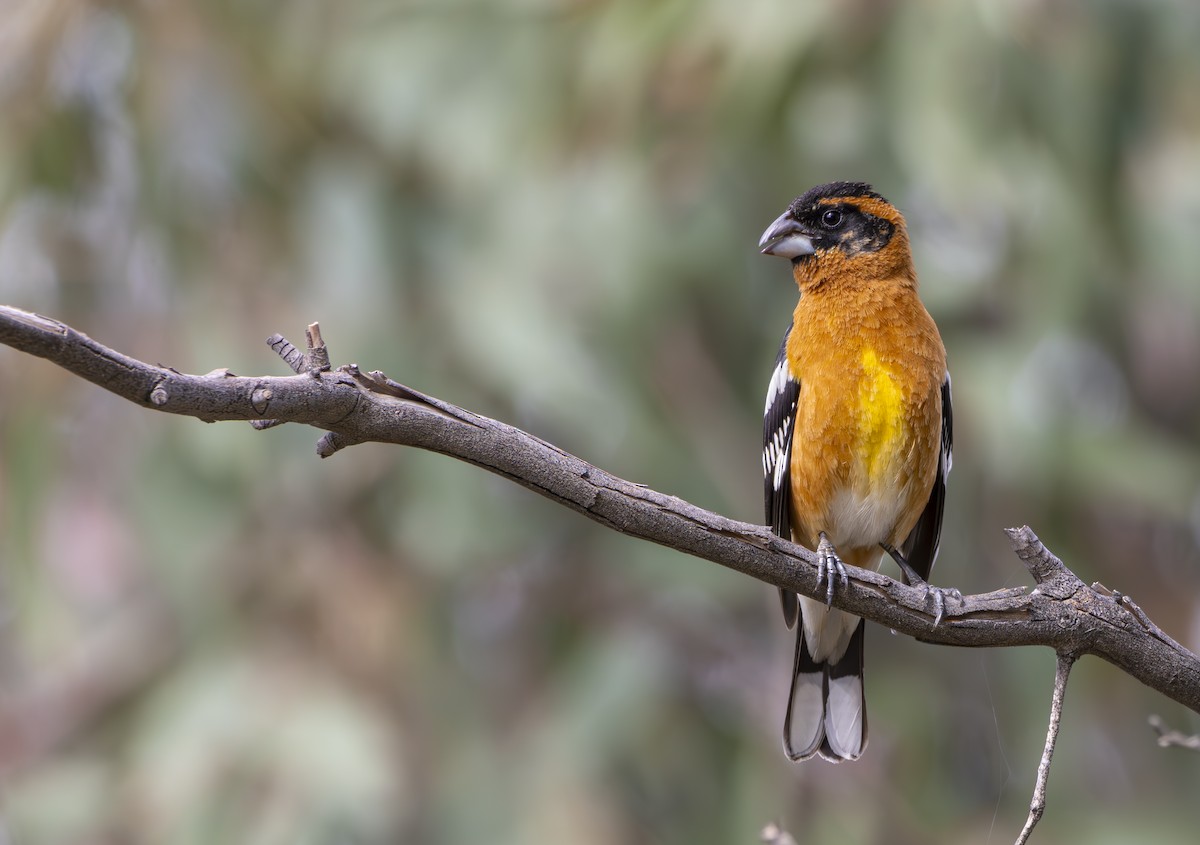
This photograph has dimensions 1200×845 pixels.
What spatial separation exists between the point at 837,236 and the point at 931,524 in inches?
42.7

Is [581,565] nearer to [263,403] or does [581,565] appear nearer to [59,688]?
[59,688]

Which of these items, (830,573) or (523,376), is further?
(523,376)

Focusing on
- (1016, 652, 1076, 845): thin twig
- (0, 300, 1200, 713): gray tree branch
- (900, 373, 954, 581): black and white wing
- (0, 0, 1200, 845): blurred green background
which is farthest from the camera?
(0, 0, 1200, 845): blurred green background

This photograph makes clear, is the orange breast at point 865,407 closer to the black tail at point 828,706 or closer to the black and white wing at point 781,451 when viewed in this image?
the black and white wing at point 781,451

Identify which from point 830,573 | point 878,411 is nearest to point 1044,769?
point 830,573

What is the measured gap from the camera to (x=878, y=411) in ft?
13.3

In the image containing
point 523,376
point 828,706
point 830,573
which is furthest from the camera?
point 523,376

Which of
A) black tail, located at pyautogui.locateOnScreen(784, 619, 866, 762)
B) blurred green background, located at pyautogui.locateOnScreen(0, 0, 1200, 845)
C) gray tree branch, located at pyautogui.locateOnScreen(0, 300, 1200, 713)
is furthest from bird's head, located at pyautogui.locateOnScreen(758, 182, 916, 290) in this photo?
blurred green background, located at pyautogui.locateOnScreen(0, 0, 1200, 845)

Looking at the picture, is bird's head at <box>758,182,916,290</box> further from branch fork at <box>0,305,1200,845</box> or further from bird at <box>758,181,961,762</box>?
branch fork at <box>0,305,1200,845</box>

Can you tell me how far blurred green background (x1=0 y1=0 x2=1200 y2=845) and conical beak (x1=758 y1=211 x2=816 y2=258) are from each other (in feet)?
5.66

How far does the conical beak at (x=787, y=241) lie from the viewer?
4.29 m

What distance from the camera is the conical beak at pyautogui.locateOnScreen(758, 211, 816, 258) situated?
429 cm

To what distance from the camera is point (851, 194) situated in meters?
4.33

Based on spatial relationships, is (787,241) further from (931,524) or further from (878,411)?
(931,524)
